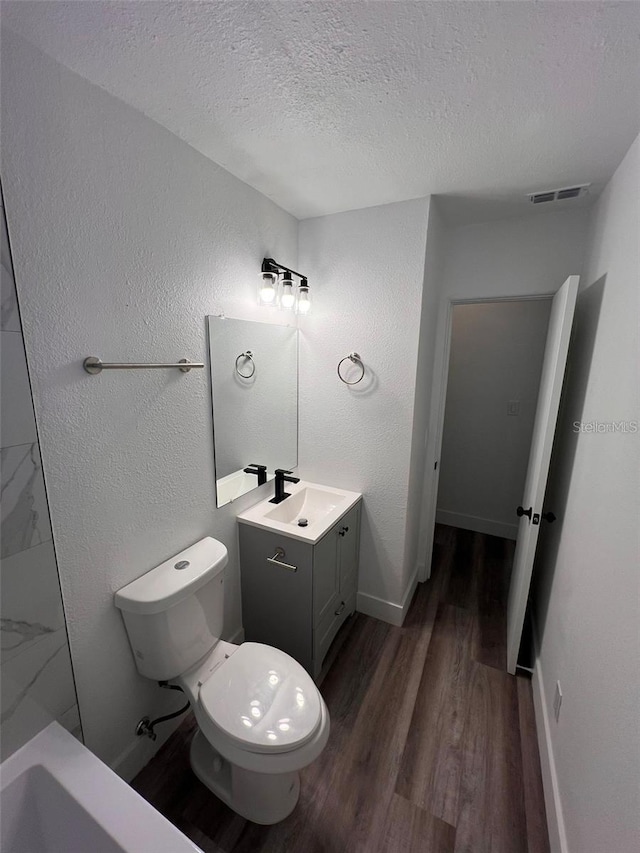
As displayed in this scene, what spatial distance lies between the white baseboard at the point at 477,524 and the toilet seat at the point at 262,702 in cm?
240

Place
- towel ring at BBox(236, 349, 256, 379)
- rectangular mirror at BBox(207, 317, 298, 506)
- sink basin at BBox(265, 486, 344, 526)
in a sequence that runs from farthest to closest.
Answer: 1. sink basin at BBox(265, 486, 344, 526)
2. towel ring at BBox(236, 349, 256, 379)
3. rectangular mirror at BBox(207, 317, 298, 506)

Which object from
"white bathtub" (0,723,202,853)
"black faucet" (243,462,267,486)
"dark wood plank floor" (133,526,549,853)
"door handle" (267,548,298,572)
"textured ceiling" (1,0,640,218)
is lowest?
"dark wood plank floor" (133,526,549,853)

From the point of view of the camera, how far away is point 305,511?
2.13 m

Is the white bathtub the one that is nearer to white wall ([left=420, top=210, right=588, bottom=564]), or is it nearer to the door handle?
the door handle

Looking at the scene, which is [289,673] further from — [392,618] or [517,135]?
[517,135]

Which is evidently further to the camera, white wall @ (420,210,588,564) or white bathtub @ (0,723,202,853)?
white wall @ (420,210,588,564)

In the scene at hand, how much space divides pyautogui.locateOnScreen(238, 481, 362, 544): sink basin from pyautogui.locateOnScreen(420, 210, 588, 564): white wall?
34.5 inches

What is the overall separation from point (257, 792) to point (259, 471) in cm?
126

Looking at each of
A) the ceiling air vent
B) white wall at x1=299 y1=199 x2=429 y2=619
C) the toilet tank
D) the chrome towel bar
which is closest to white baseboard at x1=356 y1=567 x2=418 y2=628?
white wall at x1=299 y1=199 x2=429 y2=619

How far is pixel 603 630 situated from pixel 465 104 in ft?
5.39

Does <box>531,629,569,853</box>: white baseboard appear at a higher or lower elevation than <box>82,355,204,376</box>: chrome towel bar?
lower

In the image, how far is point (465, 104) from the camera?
3.57 feet

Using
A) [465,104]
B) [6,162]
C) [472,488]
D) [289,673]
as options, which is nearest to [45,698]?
[289,673]

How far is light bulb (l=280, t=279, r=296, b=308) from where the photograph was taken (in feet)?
5.85
